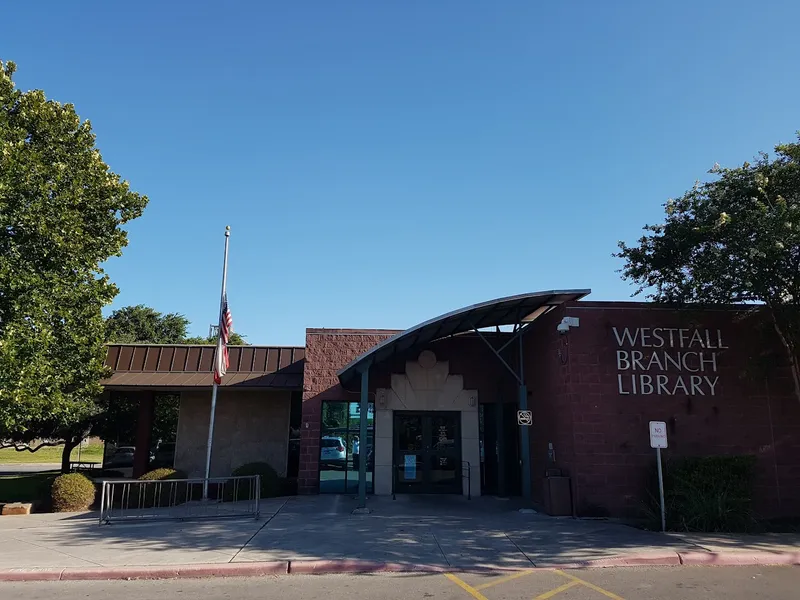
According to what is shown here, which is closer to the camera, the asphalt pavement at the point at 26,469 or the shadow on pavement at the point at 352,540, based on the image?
the shadow on pavement at the point at 352,540

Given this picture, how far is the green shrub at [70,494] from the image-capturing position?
51.1 feet

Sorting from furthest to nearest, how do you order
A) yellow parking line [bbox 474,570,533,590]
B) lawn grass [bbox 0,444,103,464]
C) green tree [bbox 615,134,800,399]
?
lawn grass [bbox 0,444,103,464] < green tree [bbox 615,134,800,399] < yellow parking line [bbox 474,570,533,590]

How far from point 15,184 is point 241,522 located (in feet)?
31.6

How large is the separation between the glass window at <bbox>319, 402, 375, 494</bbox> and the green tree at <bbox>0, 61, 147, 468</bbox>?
22.9ft

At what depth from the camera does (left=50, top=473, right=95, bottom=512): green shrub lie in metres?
15.6

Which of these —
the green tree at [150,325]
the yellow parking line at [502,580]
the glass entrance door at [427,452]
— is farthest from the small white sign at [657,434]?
the green tree at [150,325]

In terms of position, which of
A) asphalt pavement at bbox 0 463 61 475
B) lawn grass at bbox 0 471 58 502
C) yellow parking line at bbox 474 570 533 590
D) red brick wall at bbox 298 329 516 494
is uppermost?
red brick wall at bbox 298 329 516 494

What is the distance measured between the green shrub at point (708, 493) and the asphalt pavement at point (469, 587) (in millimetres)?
2829

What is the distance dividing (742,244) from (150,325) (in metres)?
44.6

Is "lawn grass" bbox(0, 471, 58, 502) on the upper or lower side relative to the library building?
lower

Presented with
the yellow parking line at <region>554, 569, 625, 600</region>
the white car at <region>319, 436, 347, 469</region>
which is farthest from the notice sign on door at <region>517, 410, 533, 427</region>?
the white car at <region>319, 436, 347, 469</region>

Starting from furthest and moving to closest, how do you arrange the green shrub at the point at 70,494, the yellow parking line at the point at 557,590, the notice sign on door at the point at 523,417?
the green shrub at the point at 70,494, the notice sign on door at the point at 523,417, the yellow parking line at the point at 557,590

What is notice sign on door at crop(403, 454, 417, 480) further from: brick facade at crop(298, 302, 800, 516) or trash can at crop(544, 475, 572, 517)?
trash can at crop(544, 475, 572, 517)

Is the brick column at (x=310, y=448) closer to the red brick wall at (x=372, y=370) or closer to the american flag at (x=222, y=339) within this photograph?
the red brick wall at (x=372, y=370)
